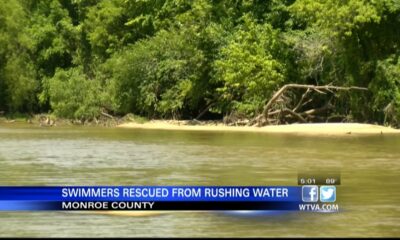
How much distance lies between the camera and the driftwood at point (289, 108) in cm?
3997

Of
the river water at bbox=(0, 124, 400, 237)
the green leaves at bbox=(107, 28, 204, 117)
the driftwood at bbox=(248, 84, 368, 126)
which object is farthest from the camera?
the green leaves at bbox=(107, 28, 204, 117)

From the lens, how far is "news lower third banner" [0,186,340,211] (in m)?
11.7

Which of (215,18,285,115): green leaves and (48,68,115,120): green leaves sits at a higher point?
(215,18,285,115): green leaves

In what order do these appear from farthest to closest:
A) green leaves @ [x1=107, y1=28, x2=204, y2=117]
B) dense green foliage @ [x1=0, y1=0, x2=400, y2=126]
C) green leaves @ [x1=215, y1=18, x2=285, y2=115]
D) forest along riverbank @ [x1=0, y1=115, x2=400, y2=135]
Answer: green leaves @ [x1=107, y1=28, x2=204, y2=117] → green leaves @ [x1=215, y1=18, x2=285, y2=115] → dense green foliage @ [x1=0, y1=0, x2=400, y2=126] → forest along riverbank @ [x1=0, y1=115, x2=400, y2=135]

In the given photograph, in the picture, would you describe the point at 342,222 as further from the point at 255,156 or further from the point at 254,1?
the point at 254,1

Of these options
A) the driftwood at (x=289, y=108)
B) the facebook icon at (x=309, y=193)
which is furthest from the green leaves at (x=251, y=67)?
the facebook icon at (x=309, y=193)

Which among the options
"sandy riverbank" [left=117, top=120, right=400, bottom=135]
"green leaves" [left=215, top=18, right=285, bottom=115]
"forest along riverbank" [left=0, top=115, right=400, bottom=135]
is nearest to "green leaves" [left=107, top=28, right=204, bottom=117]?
"forest along riverbank" [left=0, top=115, right=400, bottom=135]

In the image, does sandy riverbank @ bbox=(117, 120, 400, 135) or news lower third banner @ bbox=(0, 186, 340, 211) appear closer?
news lower third banner @ bbox=(0, 186, 340, 211)

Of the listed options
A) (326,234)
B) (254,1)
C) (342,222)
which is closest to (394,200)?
(342,222)

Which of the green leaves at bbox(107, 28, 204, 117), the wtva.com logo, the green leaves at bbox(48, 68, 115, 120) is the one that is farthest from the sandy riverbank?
the wtva.com logo

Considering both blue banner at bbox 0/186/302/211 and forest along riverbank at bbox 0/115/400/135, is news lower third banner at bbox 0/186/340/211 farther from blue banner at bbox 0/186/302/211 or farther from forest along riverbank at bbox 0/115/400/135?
forest along riverbank at bbox 0/115/400/135

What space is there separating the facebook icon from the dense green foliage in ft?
82.5

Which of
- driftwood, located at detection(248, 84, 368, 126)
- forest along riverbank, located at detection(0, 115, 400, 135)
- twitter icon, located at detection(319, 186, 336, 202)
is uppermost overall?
twitter icon, located at detection(319, 186, 336, 202)

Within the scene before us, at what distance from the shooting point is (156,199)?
1212cm
